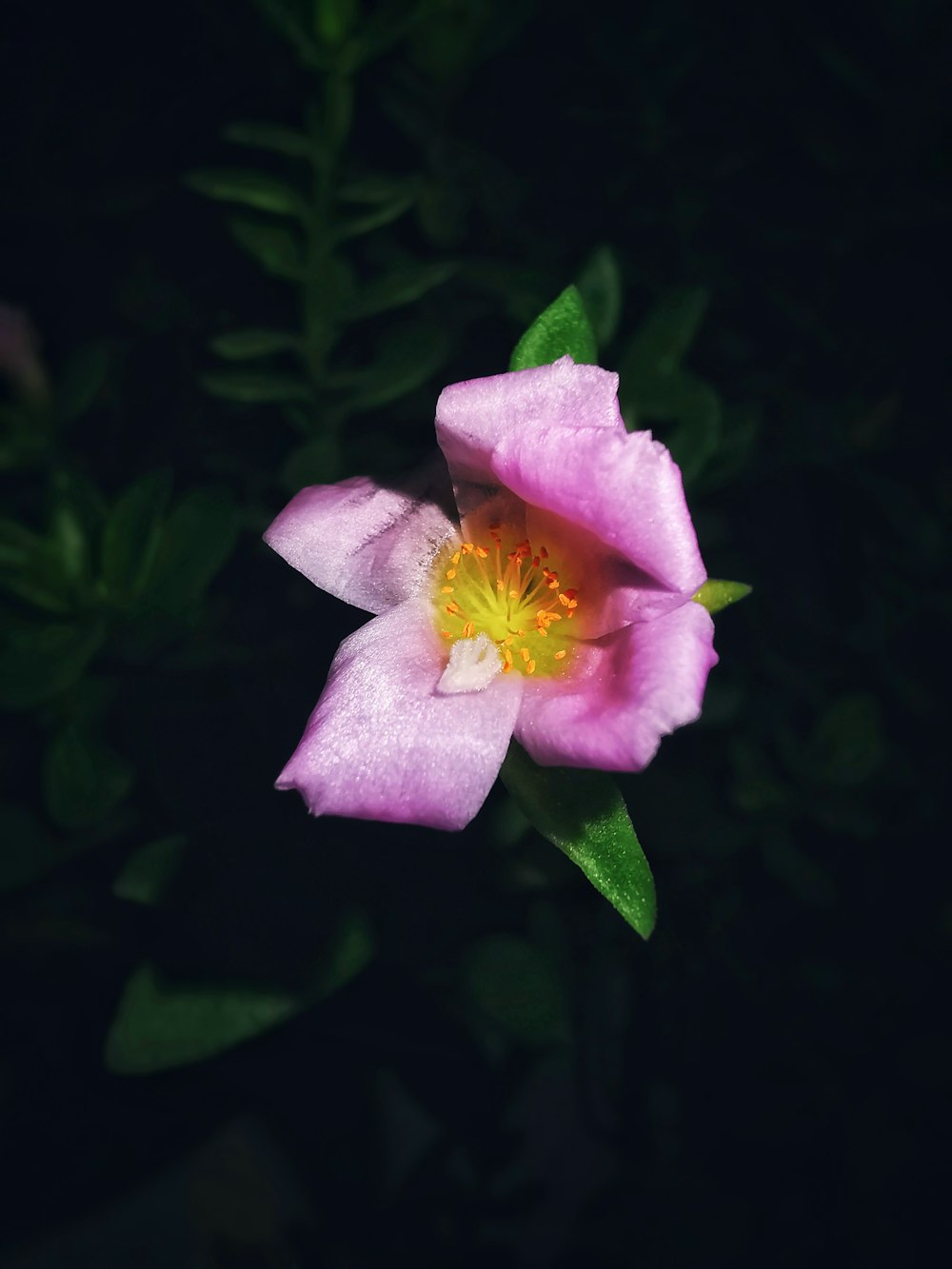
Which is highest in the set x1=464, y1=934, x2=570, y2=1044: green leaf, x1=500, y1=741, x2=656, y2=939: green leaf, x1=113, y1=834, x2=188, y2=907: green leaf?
x1=500, y1=741, x2=656, y2=939: green leaf

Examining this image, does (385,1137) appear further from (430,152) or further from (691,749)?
(430,152)

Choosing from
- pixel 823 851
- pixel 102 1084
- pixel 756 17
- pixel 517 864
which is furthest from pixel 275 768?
pixel 756 17

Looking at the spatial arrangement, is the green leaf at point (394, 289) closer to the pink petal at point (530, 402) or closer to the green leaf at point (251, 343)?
the green leaf at point (251, 343)

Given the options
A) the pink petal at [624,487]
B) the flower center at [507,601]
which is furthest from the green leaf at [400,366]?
the pink petal at [624,487]

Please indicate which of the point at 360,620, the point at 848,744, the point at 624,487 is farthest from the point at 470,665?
the point at 848,744

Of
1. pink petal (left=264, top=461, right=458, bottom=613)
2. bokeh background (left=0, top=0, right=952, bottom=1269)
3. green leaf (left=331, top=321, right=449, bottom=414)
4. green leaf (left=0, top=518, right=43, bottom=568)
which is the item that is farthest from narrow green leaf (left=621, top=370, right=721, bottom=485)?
green leaf (left=0, top=518, right=43, bottom=568)

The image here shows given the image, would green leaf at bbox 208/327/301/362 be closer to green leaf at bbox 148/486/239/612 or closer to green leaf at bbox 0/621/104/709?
green leaf at bbox 148/486/239/612

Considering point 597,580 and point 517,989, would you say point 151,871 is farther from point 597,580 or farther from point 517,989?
point 597,580
